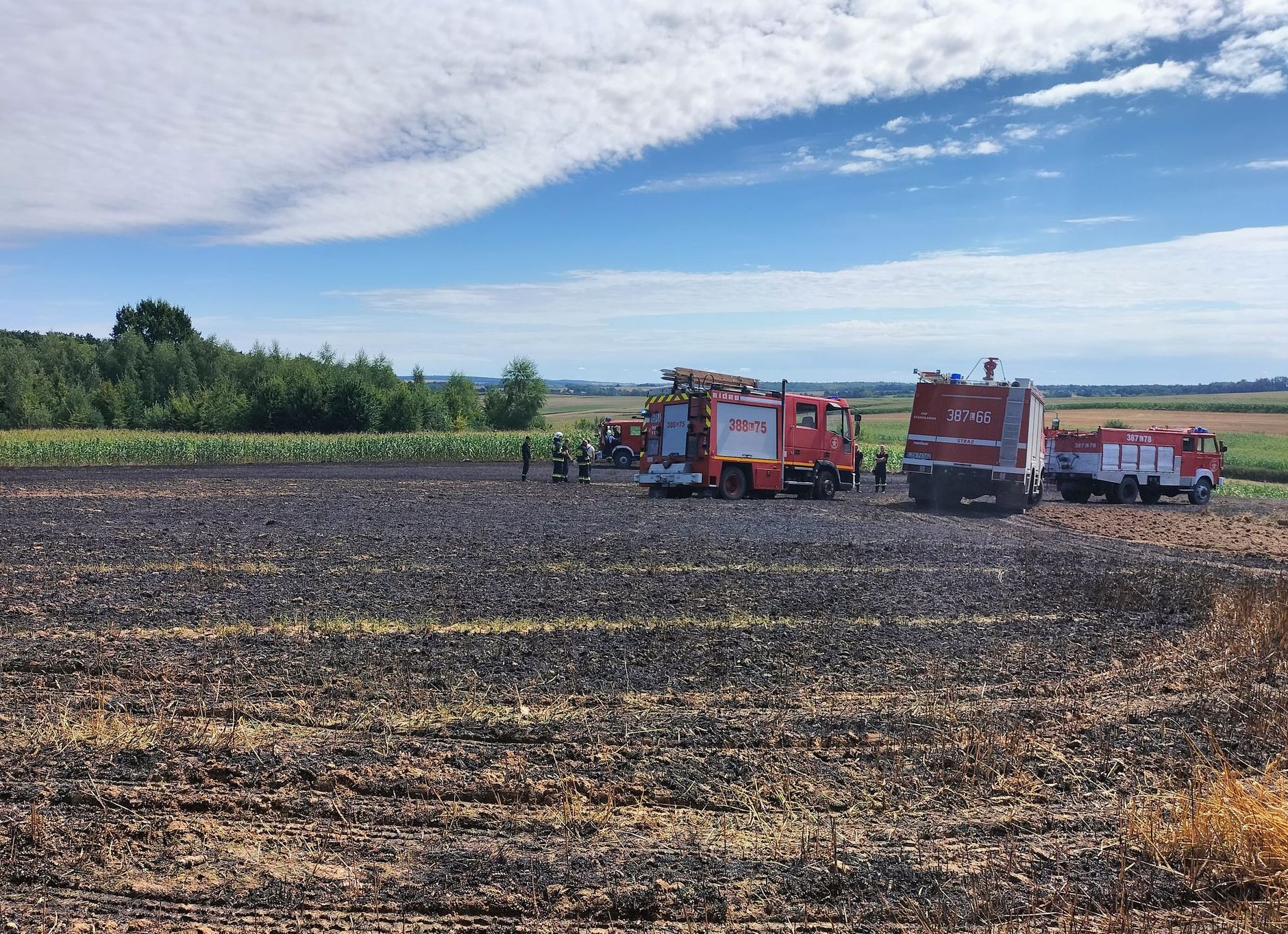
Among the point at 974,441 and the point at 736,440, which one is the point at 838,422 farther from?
the point at 974,441

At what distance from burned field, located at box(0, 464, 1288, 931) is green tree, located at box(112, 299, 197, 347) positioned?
3318 inches

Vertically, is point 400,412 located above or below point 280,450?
above

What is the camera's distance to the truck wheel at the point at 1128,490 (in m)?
26.9

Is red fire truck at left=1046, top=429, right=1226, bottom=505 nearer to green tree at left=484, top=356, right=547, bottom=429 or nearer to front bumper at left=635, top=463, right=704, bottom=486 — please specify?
front bumper at left=635, top=463, right=704, bottom=486

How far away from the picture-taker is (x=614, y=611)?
8.96 m

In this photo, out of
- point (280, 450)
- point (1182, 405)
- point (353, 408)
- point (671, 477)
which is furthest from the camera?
point (1182, 405)

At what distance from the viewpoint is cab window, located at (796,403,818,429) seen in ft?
74.4

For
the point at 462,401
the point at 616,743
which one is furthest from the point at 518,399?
the point at 616,743

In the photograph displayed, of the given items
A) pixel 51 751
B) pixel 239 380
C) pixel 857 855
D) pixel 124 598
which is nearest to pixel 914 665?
pixel 857 855

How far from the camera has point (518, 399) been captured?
68.8m

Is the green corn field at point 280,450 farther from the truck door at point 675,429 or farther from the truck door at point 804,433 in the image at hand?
the truck door at point 675,429

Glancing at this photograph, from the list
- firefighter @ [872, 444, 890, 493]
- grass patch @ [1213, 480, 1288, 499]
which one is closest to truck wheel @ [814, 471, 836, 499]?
firefighter @ [872, 444, 890, 493]

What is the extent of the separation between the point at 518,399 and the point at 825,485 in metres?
48.2

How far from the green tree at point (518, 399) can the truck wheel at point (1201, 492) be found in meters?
48.2
